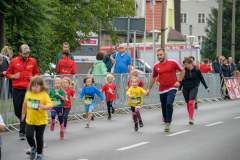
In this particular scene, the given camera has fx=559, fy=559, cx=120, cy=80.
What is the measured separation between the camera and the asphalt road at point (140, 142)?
29.8 feet

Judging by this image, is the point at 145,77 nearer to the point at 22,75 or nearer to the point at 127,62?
the point at 127,62

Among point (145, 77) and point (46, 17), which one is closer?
point (46, 17)

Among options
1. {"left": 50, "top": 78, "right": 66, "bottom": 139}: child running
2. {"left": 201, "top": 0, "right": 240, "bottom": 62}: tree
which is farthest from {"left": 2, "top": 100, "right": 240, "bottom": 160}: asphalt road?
{"left": 201, "top": 0, "right": 240, "bottom": 62}: tree

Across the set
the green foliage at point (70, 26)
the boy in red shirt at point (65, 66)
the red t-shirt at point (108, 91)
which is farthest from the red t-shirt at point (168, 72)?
the green foliage at point (70, 26)

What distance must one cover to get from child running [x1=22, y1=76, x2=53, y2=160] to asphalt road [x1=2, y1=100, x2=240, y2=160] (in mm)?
593

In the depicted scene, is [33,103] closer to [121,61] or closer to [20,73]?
[20,73]

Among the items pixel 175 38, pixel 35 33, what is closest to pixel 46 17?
pixel 35 33

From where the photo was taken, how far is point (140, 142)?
35.1 feet

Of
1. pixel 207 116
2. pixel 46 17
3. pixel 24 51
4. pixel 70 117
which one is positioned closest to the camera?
pixel 24 51

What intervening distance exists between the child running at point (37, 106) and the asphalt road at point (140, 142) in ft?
1.95

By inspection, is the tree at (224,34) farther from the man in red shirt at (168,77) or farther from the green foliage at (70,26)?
the man in red shirt at (168,77)

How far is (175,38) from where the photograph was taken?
206ft

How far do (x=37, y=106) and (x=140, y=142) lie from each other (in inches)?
115

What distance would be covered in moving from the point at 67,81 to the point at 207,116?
6.01 meters
